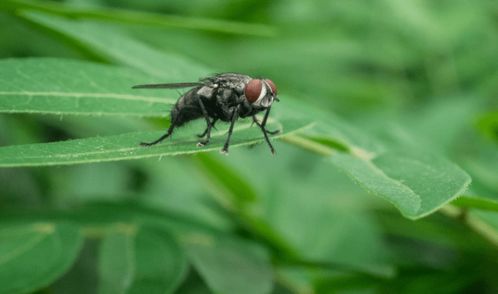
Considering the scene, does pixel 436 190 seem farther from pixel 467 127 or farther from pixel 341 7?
pixel 341 7

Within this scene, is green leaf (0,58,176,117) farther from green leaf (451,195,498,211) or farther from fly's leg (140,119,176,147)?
green leaf (451,195,498,211)

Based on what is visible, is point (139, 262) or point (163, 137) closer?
point (163, 137)

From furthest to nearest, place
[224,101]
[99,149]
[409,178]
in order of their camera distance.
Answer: [224,101] → [409,178] → [99,149]

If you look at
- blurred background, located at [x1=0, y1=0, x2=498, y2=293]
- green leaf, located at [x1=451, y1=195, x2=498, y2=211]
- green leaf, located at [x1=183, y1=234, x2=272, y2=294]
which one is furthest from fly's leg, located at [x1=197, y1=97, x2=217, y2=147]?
green leaf, located at [x1=451, y1=195, x2=498, y2=211]

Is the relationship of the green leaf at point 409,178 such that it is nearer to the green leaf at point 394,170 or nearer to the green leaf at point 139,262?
the green leaf at point 394,170

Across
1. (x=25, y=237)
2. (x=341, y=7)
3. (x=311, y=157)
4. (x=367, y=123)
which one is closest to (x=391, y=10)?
(x=341, y=7)

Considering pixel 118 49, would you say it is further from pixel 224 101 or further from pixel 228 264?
pixel 228 264

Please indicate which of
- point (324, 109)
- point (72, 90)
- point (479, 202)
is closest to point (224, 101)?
point (72, 90)
